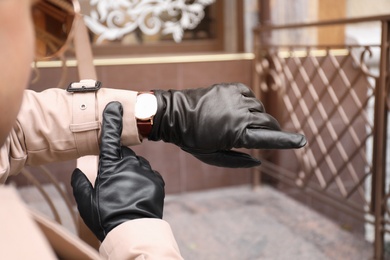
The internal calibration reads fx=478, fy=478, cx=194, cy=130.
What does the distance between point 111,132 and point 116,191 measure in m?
0.11

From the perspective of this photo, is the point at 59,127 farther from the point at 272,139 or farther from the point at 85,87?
the point at 272,139

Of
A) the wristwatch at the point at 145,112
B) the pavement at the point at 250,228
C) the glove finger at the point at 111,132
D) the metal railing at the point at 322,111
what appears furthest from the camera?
the metal railing at the point at 322,111

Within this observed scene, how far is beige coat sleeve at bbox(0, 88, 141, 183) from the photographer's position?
0.77 meters

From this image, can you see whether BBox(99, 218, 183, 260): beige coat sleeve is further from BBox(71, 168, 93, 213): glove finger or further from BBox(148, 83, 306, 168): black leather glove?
BBox(148, 83, 306, 168): black leather glove

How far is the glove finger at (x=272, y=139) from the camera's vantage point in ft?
2.40

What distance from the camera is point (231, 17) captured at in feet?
9.27

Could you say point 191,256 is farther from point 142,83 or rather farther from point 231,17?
point 231,17

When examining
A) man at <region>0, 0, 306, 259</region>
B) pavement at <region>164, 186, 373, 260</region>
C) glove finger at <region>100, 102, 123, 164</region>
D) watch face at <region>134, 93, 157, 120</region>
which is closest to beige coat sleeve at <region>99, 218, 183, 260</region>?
man at <region>0, 0, 306, 259</region>

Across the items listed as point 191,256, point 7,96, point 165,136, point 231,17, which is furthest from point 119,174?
point 231,17

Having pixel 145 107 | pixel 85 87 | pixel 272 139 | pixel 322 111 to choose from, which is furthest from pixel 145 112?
pixel 322 111

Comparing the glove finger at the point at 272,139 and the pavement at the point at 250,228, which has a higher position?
the glove finger at the point at 272,139

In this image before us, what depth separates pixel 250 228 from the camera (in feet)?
7.15

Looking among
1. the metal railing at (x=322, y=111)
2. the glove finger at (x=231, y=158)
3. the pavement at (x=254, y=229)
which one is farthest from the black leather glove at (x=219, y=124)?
the metal railing at (x=322, y=111)

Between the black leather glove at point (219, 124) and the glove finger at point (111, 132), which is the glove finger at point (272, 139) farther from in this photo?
the glove finger at point (111, 132)
